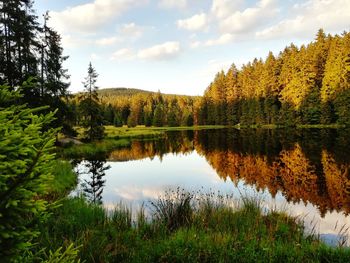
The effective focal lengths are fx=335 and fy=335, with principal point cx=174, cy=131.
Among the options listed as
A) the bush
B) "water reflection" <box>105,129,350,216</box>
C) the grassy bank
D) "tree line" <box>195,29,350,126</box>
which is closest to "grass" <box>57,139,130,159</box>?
"water reflection" <box>105,129,350,216</box>

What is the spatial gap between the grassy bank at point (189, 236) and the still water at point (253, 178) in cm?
169

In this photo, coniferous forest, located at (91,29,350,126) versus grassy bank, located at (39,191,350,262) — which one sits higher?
coniferous forest, located at (91,29,350,126)

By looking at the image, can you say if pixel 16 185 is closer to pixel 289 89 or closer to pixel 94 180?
pixel 94 180

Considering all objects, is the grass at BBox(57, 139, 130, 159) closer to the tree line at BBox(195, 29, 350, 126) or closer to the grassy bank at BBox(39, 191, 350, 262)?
the grassy bank at BBox(39, 191, 350, 262)

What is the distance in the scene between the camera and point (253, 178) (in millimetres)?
21297

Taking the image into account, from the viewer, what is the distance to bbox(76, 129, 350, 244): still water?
48.3 feet

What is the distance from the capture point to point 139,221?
10172mm

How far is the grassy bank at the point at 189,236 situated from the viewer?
25.1 feet

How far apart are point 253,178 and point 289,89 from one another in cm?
Result: 5924

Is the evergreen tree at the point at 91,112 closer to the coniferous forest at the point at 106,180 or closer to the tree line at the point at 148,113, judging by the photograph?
the coniferous forest at the point at 106,180

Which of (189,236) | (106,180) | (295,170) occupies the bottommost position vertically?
(106,180)

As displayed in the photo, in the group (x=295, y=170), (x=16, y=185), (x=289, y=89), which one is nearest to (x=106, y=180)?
(x=295, y=170)

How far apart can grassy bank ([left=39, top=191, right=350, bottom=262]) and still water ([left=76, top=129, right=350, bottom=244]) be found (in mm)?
1690

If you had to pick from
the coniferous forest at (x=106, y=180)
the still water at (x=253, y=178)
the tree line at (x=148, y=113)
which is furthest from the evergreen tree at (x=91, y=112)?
the tree line at (x=148, y=113)
